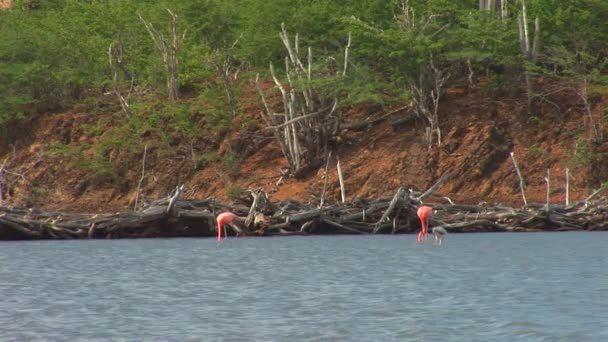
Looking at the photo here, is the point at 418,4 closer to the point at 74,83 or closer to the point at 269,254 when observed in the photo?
the point at 74,83

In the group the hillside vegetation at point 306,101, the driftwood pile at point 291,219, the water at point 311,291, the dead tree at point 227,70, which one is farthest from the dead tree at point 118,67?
the water at point 311,291

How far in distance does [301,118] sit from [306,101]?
175 cm

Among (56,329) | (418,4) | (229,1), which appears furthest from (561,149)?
(56,329)

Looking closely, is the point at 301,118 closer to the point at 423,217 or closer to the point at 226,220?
the point at 226,220

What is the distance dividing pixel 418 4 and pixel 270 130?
8426 mm

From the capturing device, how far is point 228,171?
197 ft

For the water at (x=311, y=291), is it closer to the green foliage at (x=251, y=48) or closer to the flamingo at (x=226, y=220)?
the flamingo at (x=226, y=220)

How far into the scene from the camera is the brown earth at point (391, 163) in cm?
5522

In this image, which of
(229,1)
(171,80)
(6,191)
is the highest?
(229,1)

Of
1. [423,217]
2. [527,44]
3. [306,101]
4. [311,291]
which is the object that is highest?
[527,44]

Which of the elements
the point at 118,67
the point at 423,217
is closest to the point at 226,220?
the point at 423,217

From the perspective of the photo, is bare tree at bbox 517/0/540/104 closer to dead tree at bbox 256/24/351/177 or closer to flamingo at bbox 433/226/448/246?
dead tree at bbox 256/24/351/177

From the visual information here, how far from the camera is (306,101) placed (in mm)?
57625

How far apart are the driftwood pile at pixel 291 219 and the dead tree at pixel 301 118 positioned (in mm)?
10303
